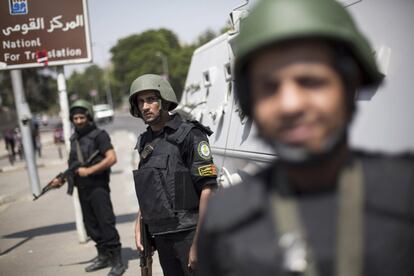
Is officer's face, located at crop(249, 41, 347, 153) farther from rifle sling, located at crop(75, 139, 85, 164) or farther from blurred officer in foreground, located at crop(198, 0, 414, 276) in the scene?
rifle sling, located at crop(75, 139, 85, 164)

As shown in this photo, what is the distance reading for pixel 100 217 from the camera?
17.2 feet

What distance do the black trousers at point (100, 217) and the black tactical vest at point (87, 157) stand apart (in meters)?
0.06

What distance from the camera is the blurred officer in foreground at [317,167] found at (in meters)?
1.05

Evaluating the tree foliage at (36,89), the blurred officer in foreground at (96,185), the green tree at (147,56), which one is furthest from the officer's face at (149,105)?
the green tree at (147,56)

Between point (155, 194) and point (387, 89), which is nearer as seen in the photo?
point (387, 89)

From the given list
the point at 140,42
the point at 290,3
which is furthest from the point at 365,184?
the point at 140,42

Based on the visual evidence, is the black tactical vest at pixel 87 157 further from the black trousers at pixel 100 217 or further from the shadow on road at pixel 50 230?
the shadow on road at pixel 50 230

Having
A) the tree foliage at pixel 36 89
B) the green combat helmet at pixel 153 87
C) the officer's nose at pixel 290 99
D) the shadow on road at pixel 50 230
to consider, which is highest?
the tree foliage at pixel 36 89

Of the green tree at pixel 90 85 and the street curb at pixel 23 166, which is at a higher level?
the green tree at pixel 90 85

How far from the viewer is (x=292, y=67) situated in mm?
1070

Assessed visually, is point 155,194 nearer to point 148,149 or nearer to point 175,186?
point 175,186

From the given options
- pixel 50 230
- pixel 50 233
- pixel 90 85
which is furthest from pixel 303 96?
pixel 90 85

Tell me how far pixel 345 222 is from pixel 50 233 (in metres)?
6.91

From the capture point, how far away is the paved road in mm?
5757
